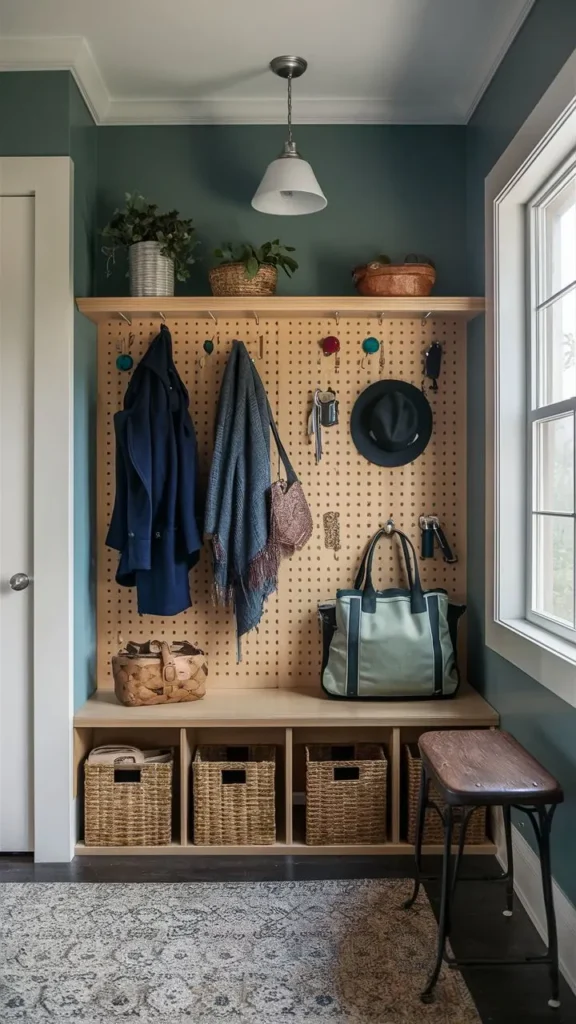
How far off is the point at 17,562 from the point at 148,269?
1151 millimetres

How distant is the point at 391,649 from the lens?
2754mm

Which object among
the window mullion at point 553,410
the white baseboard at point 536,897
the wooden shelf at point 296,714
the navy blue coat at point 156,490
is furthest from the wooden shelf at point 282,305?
the white baseboard at point 536,897

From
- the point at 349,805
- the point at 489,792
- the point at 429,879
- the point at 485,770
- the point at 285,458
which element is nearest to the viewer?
the point at 489,792

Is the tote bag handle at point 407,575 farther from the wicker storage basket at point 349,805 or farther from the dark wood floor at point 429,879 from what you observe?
the dark wood floor at point 429,879

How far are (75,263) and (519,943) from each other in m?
2.58

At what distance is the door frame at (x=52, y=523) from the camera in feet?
8.47

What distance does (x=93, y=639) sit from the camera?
2.96m

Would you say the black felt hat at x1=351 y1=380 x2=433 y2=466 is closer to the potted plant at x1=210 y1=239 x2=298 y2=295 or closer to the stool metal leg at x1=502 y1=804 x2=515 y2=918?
the potted plant at x1=210 y1=239 x2=298 y2=295

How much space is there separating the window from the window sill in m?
0.06

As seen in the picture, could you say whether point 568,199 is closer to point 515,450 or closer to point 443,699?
point 515,450

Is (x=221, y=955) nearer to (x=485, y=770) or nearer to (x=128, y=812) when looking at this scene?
(x=128, y=812)

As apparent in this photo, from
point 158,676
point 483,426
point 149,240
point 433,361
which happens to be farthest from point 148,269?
point 158,676

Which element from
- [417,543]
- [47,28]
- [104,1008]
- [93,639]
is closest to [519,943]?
[104,1008]

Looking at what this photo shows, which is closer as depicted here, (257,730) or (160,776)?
(160,776)
